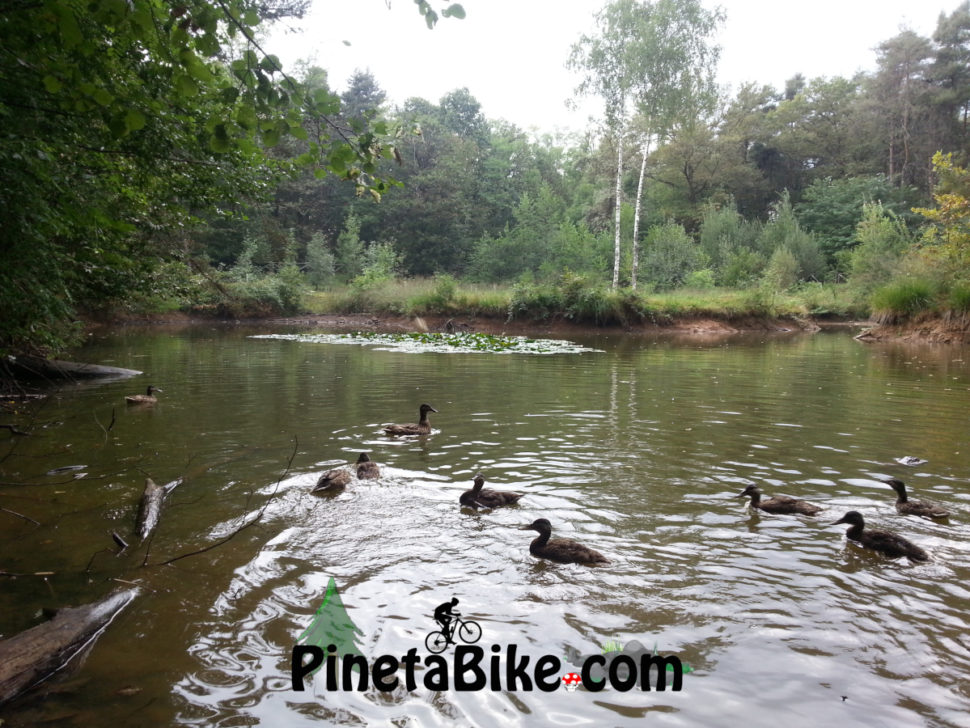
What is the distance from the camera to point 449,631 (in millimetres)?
3785

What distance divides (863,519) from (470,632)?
3.94 m

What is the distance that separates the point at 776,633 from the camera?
12.4ft

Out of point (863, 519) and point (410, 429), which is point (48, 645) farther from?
point (863, 519)

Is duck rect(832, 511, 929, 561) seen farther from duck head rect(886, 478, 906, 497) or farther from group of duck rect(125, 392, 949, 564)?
duck head rect(886, 478, 906, 497)

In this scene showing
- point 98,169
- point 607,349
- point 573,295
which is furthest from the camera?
point 573,295

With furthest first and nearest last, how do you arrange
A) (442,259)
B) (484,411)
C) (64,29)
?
(442,259) → (484,411) → (64,29)

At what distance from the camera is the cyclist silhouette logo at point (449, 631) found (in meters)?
3.67

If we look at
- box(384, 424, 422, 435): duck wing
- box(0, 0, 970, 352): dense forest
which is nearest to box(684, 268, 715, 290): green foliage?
box(0, 0, 970, 352): dense forest

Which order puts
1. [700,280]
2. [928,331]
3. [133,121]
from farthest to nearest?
1. [700,280]
2. [928,331]
3. [133,121]

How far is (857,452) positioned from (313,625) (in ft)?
24.9

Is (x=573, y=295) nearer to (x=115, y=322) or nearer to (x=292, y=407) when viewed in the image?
(x=292, y=407)

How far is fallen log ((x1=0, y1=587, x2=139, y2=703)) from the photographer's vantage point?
3.04 m

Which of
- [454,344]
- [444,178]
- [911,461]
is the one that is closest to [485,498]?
[911,461]

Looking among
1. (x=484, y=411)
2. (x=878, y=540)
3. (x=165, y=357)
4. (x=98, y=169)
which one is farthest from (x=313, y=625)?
(x=165, y=357)
